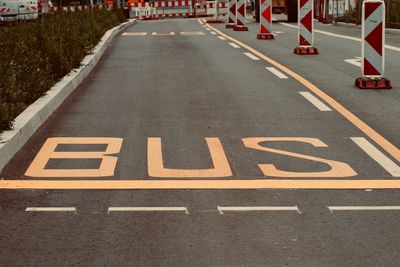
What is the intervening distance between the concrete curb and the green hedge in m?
0.11

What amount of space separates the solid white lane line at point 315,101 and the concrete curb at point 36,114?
3.26m

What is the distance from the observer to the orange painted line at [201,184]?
6559 millimetres

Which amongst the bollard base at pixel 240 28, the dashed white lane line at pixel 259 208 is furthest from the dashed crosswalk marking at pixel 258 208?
the bollard base at pixel 240 28

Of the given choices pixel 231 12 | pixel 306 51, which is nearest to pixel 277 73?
pixel 306 51

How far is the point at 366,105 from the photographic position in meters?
10.8

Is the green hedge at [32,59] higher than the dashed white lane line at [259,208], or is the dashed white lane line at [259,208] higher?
the green hedge at [32,59]

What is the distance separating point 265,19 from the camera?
25078mm

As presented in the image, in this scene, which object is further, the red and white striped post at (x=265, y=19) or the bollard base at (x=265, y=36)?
the bollard base at (x=265, y=36)

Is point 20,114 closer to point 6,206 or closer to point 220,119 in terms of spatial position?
point 220,119

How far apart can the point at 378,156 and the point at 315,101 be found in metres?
3.56

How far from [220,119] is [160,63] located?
7.74m

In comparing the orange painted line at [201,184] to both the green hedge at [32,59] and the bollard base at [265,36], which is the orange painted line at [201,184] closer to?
the green hedge at [32,59]

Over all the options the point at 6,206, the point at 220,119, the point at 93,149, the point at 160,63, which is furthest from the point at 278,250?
the point at 160,63

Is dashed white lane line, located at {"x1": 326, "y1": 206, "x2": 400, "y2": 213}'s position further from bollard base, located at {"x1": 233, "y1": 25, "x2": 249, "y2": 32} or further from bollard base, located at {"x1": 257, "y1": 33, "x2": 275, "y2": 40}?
bollard base, located at {"x1": 233, "y1": 25, "x2": 249, "y2": 32}
